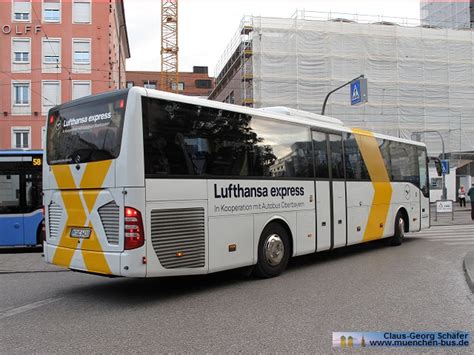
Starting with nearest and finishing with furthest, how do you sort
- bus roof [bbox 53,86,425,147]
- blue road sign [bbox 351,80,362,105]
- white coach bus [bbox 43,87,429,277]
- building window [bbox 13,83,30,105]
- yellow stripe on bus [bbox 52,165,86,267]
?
white coach bus [bbox 43,87,429,277] → bus roof [bbox 53,86,425,147] → yellow stripe on bus [bbox 52,165,86,267] → blue road sign [bbox 351,80,362,105] → building window [bbox 13,83,30,105]

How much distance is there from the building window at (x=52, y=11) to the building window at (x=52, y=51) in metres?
1.73

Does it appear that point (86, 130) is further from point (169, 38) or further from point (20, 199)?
point (169, 38)

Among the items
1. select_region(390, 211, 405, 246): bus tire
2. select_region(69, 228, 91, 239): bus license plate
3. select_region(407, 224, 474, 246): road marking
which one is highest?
select_region(69, 228, 91, 239): bus license plate

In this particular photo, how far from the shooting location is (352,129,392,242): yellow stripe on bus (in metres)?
11.3

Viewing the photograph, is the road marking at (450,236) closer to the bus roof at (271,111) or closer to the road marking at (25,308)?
the bus roof at (271,111)

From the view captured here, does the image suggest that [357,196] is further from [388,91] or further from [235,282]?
[388,91]

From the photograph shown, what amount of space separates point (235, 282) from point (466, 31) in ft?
139

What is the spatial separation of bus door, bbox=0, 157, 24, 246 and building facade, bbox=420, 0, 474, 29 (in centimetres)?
4443

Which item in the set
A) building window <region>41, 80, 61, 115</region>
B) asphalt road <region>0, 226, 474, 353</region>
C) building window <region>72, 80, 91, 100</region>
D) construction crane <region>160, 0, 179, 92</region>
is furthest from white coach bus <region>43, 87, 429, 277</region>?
construction crane <region>160, 0, 179, 92</region>

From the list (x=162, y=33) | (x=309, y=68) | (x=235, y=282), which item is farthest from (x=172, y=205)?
(x=162, y=33)

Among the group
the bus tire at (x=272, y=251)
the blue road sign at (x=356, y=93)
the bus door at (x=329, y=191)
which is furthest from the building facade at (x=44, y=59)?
the bus tire at (x=272, y=251)

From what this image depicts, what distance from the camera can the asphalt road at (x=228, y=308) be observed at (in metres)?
4.98

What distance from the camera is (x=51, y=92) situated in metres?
37.2

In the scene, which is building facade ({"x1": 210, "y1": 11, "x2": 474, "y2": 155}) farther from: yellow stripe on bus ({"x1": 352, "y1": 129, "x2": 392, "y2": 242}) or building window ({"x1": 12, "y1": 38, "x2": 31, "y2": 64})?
yellow stripe on bus ({"x1": 352, "y1": 129, "x2": 392, "y2": 242})
